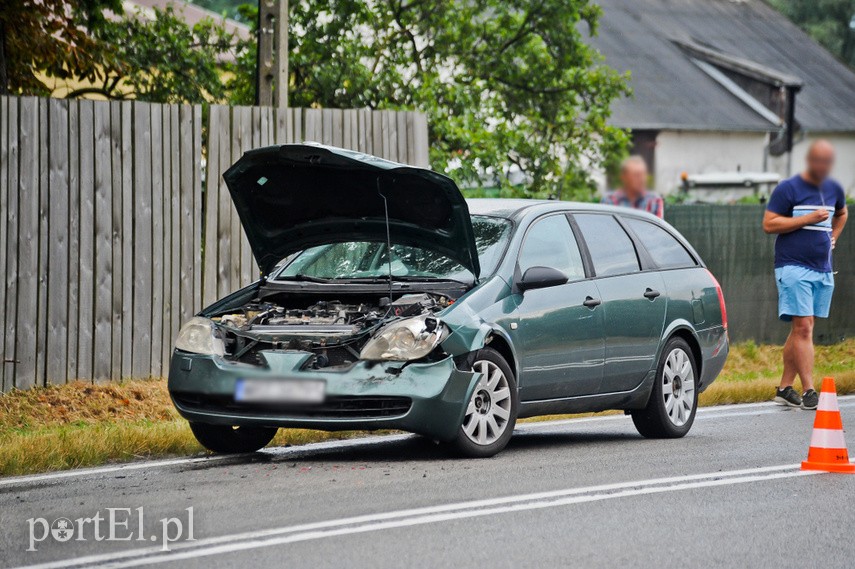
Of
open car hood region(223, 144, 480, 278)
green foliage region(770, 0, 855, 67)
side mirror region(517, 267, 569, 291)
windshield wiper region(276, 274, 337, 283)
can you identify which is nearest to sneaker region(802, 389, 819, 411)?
side mirror region(517, 267, 569, 291)

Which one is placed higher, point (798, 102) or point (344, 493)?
point (798, 102)

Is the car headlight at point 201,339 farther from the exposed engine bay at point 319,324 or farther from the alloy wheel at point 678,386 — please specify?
the alloy wheel at point 678,386

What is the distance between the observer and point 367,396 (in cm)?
785

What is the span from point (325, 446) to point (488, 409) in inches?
50.6

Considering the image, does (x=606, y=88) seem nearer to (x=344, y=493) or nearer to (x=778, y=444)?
(x=778, y=444)

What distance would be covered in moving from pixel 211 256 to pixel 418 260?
411cm

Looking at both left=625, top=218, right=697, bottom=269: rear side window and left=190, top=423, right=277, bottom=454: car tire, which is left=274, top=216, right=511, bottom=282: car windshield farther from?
left=625, top=218, right=697, bottom=269: rear side window

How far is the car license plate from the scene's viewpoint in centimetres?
661

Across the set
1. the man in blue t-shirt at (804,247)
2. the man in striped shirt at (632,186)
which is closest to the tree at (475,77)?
the man in striped shirt at (632,186)

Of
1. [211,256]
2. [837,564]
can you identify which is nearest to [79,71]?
[211,256]

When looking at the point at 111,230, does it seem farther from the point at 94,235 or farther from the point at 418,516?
the point at 418,516

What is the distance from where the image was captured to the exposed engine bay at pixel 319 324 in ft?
26.2

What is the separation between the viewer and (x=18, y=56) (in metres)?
13.3

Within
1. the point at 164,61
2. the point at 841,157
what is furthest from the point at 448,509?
the point at 841,157
